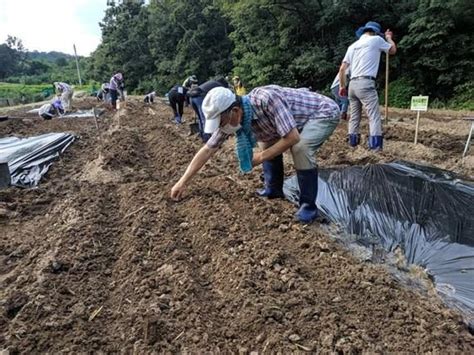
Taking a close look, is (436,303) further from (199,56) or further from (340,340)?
(199,56)

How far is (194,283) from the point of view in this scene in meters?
2.18

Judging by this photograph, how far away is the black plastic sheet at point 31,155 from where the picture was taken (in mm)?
5008

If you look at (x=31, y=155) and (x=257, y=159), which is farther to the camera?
(x=31, y=155)

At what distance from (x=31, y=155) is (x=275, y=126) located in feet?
14.7

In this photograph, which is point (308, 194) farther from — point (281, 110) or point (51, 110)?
point (51, 110)

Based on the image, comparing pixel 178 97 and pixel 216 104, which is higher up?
pixel 216 104

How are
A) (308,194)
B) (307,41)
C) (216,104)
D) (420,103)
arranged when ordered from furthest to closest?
(307,41)
(420,103)
(308,194)
(216,104)

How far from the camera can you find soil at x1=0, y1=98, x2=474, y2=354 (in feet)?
5.73

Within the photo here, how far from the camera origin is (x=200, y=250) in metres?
2.64

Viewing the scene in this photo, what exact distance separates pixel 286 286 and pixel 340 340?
469 millimetres

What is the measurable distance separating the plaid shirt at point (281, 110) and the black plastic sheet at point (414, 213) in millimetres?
800

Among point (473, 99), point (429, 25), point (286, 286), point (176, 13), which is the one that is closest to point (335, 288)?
point (286, 286)

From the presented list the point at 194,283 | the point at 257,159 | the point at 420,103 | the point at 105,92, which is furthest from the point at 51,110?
the point at 194,283

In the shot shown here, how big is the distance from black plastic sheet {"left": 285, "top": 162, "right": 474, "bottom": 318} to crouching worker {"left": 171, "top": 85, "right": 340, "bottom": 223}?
44 cm
